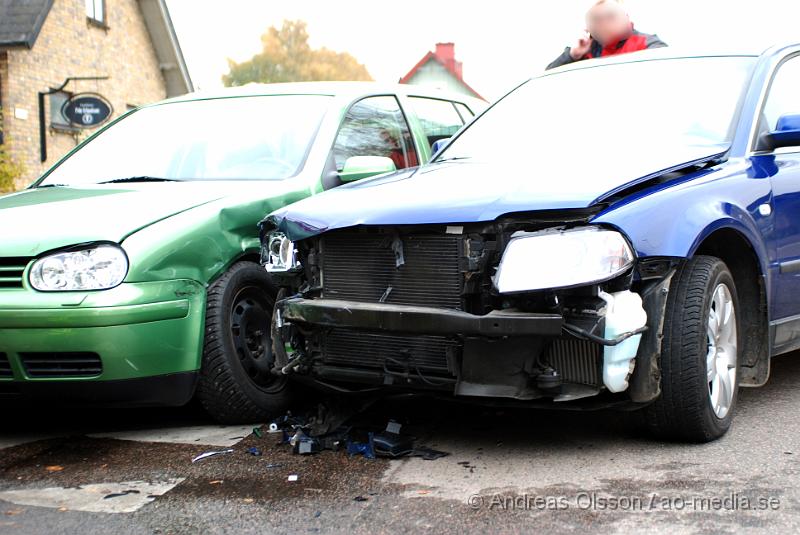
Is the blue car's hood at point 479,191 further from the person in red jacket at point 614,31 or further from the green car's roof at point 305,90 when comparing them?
the person in red jacket at point 614,31

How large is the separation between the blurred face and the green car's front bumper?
3.74 meters

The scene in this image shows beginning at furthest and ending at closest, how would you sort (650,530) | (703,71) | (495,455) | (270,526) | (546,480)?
(703,71)
(495,455)
(546,480)
(270,526)
(650,530)

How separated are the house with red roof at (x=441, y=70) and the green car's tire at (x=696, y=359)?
52.1 m

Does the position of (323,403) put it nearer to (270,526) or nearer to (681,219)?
(270,526)

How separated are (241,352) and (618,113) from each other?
2166 mm

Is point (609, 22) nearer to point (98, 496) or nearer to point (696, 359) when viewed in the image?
point (696, 359)

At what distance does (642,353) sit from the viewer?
362 centimetres

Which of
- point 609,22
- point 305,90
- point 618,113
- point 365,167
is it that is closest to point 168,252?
point 365,167

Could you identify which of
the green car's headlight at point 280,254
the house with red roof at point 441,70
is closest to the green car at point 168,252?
the green car's headlight at point 280,254

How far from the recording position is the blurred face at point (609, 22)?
21.6 feet

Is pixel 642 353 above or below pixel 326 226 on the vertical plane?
below

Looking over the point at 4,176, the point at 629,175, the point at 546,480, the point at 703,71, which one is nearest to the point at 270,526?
the point at 546,480

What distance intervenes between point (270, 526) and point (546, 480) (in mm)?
1036

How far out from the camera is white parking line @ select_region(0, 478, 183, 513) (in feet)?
11.6
